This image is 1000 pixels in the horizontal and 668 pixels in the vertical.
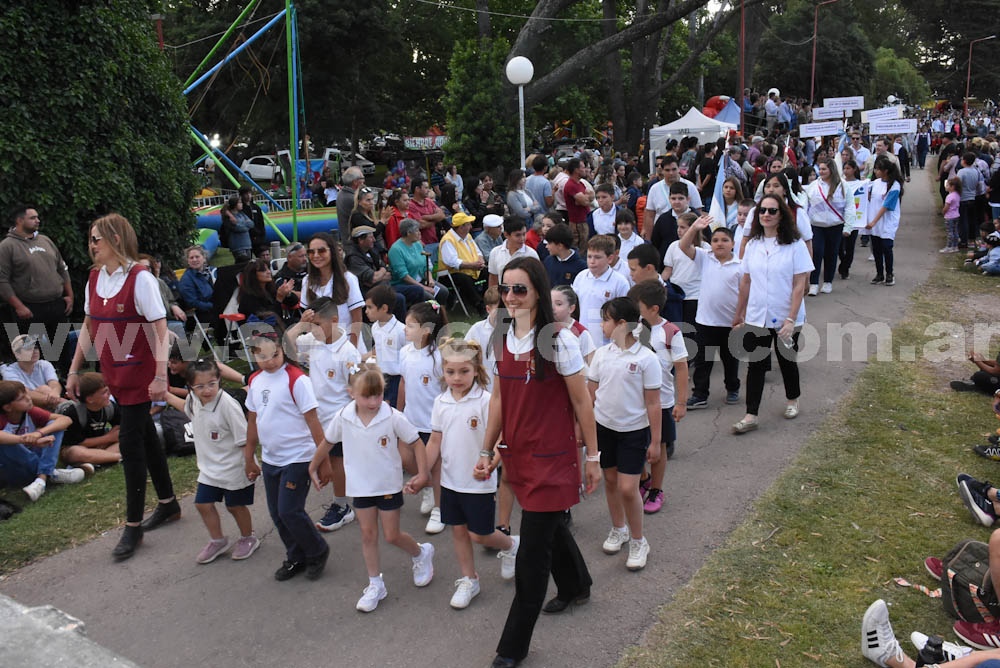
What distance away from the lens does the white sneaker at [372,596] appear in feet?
14.7

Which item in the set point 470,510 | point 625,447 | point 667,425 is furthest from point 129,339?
point 667,425

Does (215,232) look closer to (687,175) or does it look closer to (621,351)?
Result: (687,175)

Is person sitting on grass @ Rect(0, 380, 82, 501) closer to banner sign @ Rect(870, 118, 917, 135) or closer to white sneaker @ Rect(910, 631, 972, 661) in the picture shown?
white sneaker @ Rect(910, 631, 972, 661)

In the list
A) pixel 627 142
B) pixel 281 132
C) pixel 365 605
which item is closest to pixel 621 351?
pixel 365 605

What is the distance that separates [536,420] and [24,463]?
446 cm

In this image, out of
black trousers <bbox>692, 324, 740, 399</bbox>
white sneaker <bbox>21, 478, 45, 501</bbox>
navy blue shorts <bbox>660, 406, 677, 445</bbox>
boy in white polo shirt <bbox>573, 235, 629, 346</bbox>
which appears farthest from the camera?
black trousers <bbox>692, 324, 740, 399</bbox>

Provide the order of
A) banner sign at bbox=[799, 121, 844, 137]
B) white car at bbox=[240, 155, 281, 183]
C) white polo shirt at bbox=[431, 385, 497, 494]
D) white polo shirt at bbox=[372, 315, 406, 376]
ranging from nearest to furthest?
white polo shirt at bbox=[431, 385, 497, 494]
white polo shirt at bbox=[372, 315, 406, 376]
banner sign at bbox=[799, 121, 844, 137]
white car at bbox=[240, 155, 281, 183]

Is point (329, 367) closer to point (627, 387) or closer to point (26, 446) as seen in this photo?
point (627, 387)

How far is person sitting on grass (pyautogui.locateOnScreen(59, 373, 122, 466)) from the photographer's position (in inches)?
262

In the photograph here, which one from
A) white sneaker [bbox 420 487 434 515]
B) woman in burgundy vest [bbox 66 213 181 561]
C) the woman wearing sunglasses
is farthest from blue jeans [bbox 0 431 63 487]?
the woman wearing sunglasses

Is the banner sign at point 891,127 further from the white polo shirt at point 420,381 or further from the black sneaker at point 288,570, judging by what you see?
the black sneaker at point 288,570

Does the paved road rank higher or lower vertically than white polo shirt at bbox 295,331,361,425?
lower

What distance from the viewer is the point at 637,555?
4.75 meters

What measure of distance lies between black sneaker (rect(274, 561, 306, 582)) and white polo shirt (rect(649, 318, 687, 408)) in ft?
7.95
